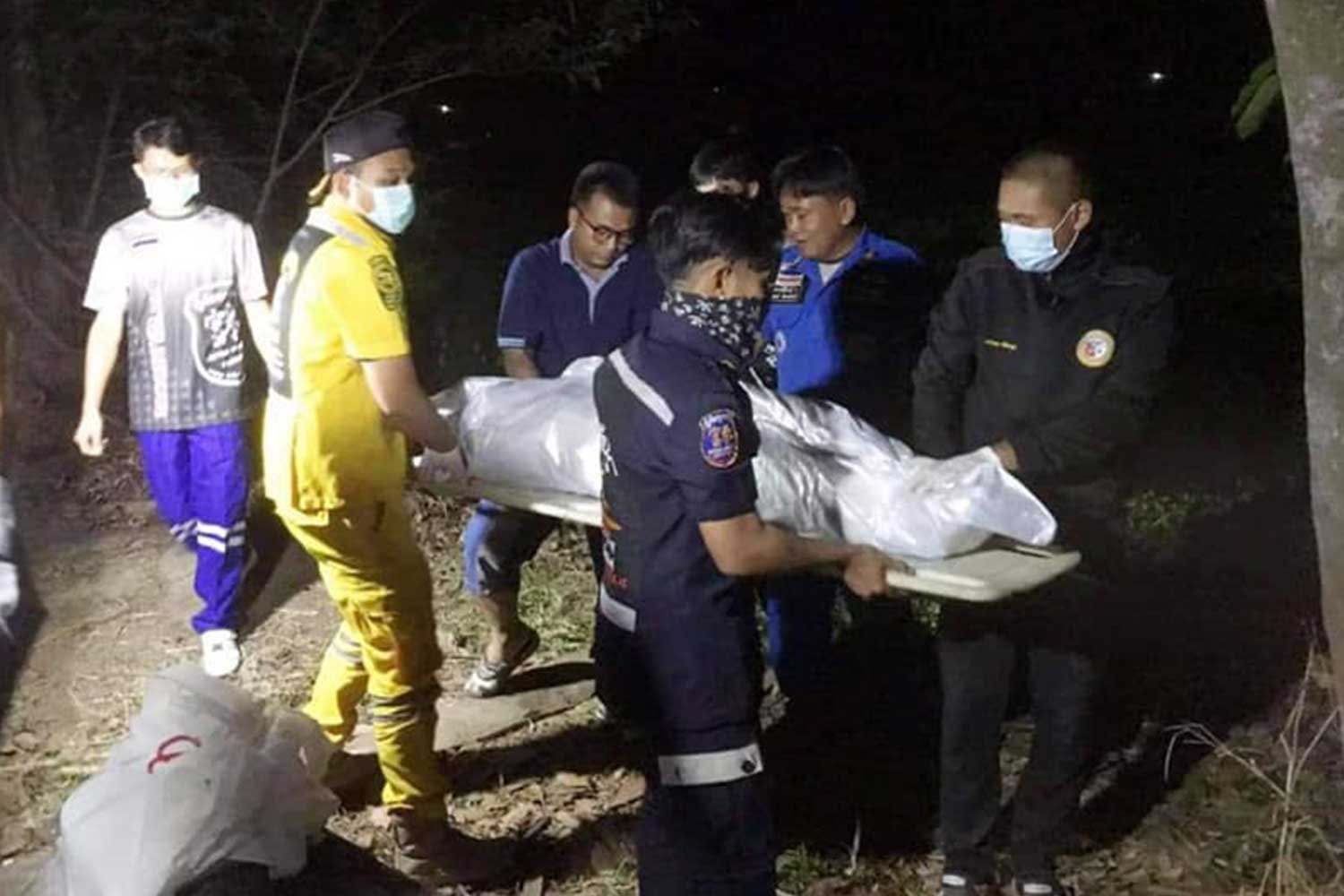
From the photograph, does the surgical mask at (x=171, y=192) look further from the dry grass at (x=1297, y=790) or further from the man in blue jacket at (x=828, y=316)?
the dry grass at (x=1297, y=790)

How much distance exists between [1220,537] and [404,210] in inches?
186

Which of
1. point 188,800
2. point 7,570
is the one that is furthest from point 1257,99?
point 7,570

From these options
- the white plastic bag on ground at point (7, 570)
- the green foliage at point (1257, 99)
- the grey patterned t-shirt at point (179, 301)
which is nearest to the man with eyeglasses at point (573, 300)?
the grey patterned t-shirt at point (179, 301)

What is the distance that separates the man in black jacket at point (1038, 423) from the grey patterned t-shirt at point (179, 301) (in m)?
2.73

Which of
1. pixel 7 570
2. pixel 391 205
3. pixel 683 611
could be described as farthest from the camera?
pixel 391 205

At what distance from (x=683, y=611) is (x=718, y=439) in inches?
16.6

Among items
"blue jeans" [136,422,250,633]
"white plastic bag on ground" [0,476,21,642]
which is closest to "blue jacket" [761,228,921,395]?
"blue jeans" [136,422,250,633]

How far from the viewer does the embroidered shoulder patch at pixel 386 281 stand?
3.94 metres

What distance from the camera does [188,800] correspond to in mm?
2918

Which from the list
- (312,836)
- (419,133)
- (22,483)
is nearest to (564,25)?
(419,133)

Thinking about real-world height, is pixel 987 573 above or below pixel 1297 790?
above

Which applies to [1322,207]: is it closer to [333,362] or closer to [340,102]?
[333,362]

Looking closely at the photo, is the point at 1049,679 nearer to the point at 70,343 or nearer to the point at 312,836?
the point at 312,836

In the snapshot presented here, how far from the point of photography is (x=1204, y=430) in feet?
31.4
